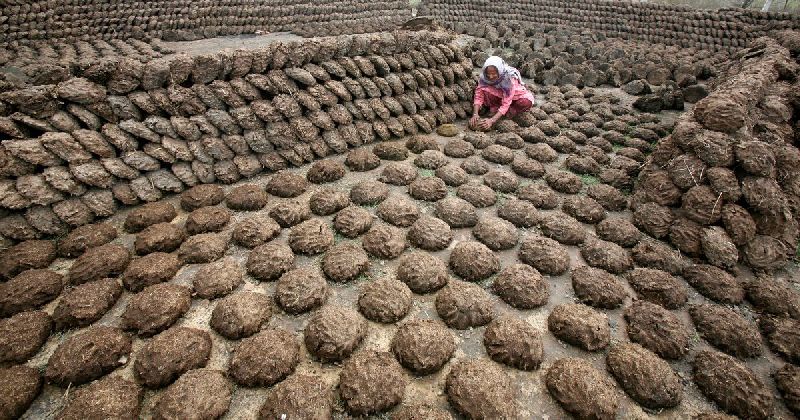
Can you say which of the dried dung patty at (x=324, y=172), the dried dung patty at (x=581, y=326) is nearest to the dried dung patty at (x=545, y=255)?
the dried dung patty at (x=581, y=326)

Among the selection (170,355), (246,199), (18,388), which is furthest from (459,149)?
(18,388)

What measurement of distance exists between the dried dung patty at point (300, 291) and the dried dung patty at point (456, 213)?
1562 millimetres

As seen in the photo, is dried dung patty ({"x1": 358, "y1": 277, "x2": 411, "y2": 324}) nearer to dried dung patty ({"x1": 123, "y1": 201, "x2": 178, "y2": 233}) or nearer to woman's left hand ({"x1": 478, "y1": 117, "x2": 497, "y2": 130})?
dried dung patty ({"x1": 123, "y1": 201, "x2": 178, "y2": 233})

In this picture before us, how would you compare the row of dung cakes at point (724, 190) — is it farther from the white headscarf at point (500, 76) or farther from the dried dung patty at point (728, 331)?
the white headscarf at point (500, 76)

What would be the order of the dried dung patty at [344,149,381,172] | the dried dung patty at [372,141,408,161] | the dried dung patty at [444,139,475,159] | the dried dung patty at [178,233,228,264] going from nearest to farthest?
the dried dung patty at [178,233,228,264], the dried dung patty at [344,149,381,172], the dried dung patty at [372,141,408,161], the dried dung patty at [444,139,475,159]

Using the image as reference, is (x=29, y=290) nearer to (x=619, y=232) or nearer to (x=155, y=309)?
(x=155, y=309)

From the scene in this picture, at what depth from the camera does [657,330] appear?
308cm

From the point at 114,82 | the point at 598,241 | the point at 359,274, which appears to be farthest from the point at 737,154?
the point at 114,82

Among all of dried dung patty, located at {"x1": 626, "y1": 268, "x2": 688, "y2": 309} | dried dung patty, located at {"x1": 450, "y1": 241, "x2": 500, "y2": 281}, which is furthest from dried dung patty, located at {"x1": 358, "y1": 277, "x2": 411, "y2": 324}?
dried dung patty, located at {"x1": 626, "y1": 268, "x2": 688, "y2": 309}

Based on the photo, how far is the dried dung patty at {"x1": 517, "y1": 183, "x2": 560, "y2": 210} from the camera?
4.64 metres

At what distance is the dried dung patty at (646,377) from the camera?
265cm

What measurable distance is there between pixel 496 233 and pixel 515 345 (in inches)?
54.2

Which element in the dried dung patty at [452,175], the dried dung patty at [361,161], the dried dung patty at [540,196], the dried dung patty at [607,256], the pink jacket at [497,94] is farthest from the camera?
the pink jacket at [497,94]

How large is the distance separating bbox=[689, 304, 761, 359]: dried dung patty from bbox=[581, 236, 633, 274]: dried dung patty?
678 mm
